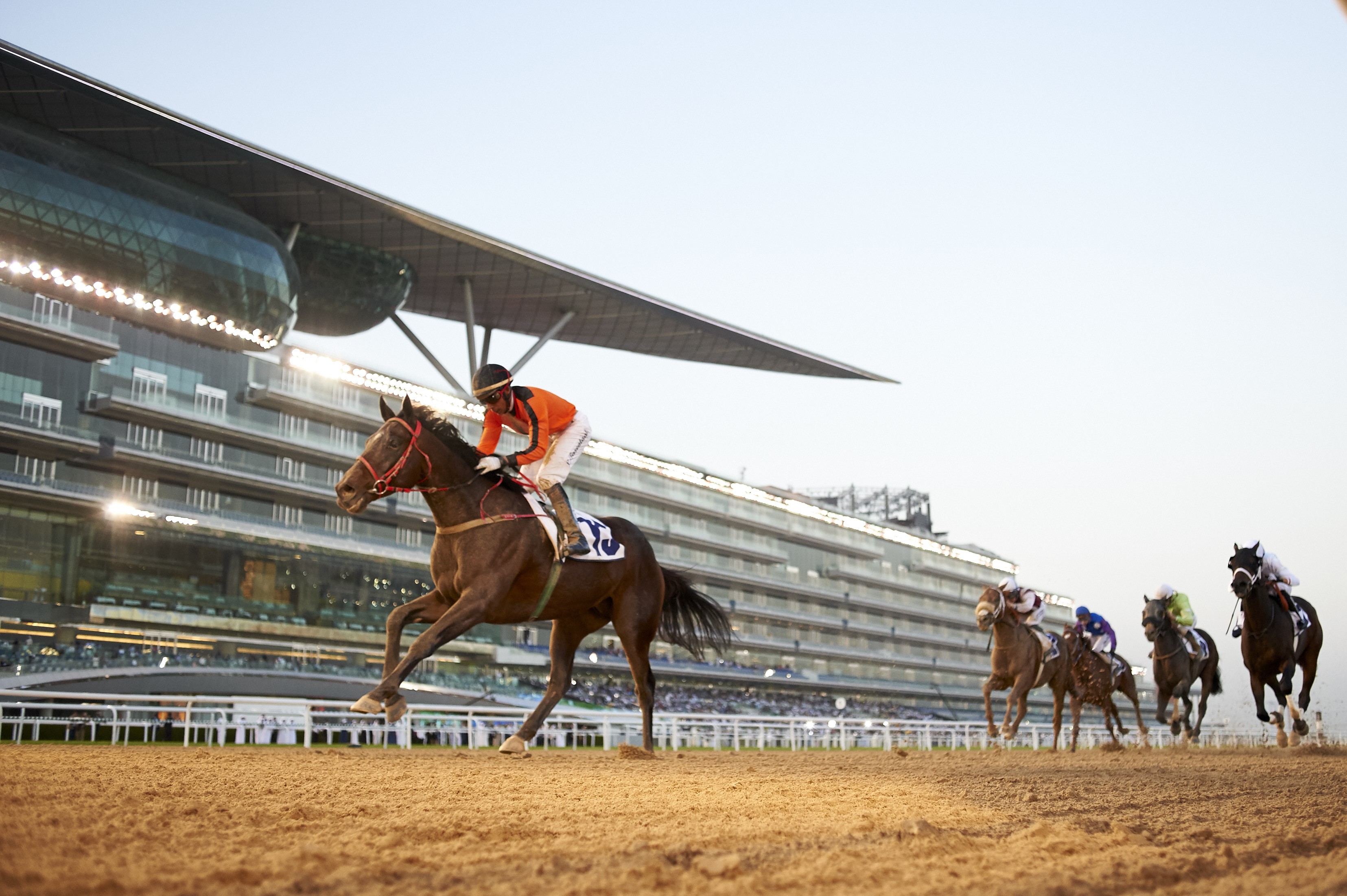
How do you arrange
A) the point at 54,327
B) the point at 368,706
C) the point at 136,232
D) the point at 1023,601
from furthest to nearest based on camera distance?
the point at 54,327 < the point at 136,232 < the point at 1023,601 < the point at 368,706

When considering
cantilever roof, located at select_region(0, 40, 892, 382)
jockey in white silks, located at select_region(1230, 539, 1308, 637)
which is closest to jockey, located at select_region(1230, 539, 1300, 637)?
jockey in white silks, located at select_region(1230, 539, 1308, 637)

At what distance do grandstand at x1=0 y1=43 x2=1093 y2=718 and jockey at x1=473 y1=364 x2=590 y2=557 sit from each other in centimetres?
2154

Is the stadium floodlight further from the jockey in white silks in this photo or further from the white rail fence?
the jockey in white silks

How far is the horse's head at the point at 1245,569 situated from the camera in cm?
1279

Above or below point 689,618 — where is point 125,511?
above

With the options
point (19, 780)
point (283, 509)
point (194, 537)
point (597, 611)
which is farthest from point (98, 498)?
point (19, 780)

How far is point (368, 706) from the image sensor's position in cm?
680

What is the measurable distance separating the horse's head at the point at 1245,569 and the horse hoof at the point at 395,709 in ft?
32.3

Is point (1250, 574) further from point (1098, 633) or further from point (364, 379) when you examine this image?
point (364, 379)

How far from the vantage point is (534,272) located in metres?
36.2

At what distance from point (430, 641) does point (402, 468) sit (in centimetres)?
115

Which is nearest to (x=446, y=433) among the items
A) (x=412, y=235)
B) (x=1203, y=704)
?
(x=1203, y=704)

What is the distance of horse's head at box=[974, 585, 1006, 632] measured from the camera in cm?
1416

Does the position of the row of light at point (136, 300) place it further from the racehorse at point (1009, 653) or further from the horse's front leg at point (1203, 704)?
the horse's front leg at point (1203, 704)
